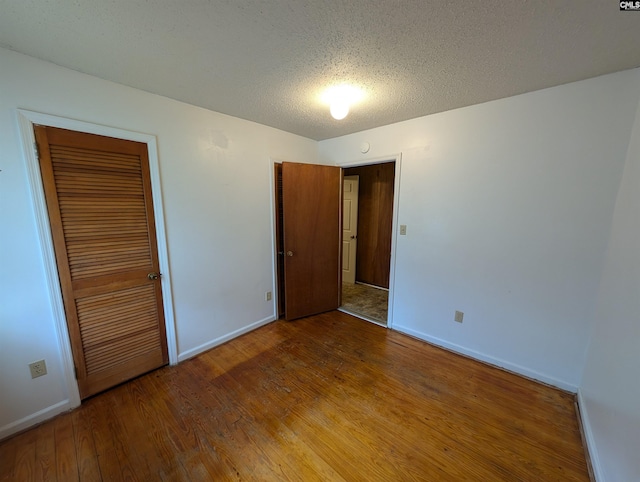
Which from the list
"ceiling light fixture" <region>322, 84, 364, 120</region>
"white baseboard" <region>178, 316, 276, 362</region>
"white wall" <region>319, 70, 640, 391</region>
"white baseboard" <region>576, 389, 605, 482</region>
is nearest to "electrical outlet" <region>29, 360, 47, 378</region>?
"white baseboard" <region>178, 316, 276, 362</region>

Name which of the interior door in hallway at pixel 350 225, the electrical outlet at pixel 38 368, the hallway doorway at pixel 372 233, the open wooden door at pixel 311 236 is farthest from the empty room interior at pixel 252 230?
the interior door in hallway at pixel 350 225

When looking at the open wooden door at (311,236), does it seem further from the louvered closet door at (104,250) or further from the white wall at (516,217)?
the louvered closet door at (104,250)

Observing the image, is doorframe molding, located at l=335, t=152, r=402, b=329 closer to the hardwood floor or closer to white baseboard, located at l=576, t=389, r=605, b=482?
the hardwood floor

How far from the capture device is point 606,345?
4.72ft

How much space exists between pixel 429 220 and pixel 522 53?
139 cm

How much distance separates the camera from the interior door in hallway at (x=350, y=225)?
429 cm

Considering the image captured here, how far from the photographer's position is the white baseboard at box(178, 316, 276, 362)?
2254 millimetres

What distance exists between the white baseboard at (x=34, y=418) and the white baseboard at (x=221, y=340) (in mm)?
741

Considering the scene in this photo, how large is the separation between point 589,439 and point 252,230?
305 centimetres

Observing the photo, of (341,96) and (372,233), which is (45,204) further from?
(372,233)

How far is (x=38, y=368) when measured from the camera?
5.13ft

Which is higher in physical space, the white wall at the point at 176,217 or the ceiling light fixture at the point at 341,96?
the ceiling light fixture at the point at 341,96

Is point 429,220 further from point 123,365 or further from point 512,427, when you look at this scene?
point 123,365

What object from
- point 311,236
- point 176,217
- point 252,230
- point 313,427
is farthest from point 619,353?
point 176,217
